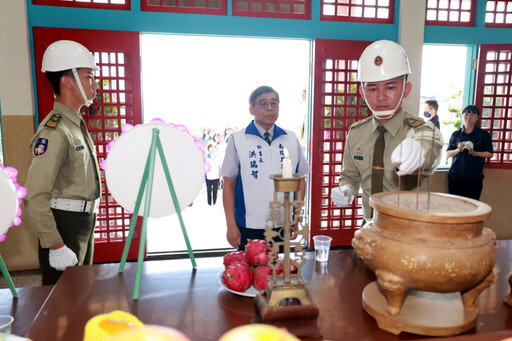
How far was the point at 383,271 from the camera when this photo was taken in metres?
0.92

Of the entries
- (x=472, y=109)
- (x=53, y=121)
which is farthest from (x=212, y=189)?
(x=53, y=121)

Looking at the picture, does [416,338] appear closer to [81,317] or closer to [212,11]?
[81,317]

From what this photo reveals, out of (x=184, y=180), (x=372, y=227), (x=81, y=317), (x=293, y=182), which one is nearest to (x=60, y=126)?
(x=184, y=180)

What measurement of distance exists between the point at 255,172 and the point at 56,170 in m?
1.18

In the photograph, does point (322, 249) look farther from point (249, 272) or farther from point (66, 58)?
point (66, 58)

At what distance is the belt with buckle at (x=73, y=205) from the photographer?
1952mm

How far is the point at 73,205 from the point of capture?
199cm

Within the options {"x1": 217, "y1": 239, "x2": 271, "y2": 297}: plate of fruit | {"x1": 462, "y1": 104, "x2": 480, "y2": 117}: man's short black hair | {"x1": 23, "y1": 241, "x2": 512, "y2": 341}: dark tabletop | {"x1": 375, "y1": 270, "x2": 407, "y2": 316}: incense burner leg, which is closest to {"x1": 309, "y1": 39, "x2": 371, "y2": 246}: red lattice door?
{"x1": 462, "y1": 104, "x2": 480, "y2": 117}: man's short black hair

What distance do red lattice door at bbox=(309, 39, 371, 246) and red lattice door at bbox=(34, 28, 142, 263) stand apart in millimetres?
1887

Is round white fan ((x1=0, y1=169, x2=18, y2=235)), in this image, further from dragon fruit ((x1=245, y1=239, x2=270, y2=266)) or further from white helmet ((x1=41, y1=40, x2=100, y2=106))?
white helmet ((x1=41, y1=40, x2=100, y2=106))

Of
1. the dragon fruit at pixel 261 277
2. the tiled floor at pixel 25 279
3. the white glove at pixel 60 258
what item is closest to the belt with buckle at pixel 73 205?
the white glove at pixel 60 258

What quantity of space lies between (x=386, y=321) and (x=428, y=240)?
0.85ft

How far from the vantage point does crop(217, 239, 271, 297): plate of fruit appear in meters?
1.14

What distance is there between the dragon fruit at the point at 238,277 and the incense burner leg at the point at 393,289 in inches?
16.9
